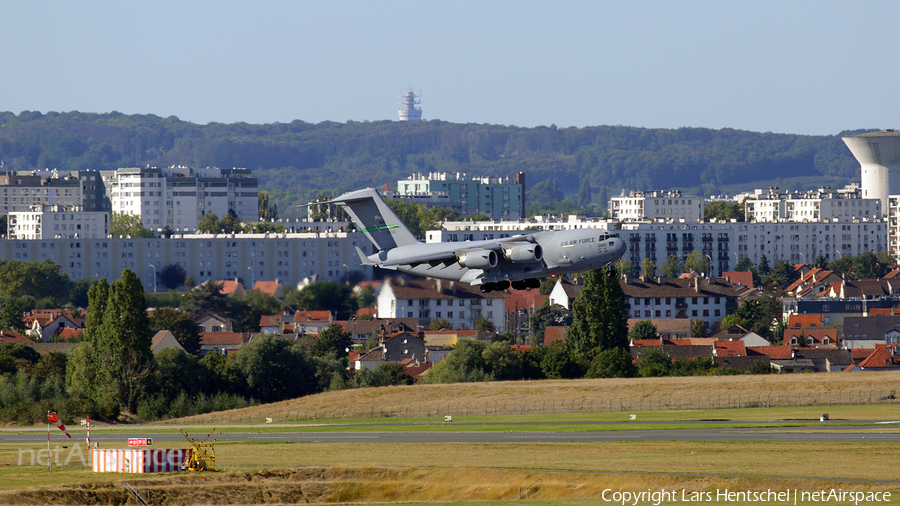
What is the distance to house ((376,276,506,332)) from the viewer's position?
7950 cm

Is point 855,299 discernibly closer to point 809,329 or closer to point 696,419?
point 809,329

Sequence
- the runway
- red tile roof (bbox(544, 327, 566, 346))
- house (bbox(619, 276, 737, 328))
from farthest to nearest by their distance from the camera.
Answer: house (bbox(619, 276, 737, 328)), red tile roof (bbox(544, 327, 566, 346)), the runway

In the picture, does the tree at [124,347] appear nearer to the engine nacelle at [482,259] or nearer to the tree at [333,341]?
the tree at [333,341]

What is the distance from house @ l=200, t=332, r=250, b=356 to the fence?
50212 mm

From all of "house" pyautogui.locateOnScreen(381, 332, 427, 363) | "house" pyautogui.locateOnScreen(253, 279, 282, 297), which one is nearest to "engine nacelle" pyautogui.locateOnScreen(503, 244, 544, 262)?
"house" pyautogui.locateOnScreen(381, 332, 427, 363)

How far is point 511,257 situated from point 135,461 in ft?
A: 59.6

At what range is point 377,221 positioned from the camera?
63125 millimetres

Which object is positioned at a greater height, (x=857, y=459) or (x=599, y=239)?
(x=599, y=239)

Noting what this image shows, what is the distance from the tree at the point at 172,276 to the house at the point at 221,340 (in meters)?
60.8

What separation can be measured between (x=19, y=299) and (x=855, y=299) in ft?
378

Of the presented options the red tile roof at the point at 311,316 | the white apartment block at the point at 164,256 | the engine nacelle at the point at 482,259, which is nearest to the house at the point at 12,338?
the red tile roof at the point at 311,316

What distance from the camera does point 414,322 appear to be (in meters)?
131

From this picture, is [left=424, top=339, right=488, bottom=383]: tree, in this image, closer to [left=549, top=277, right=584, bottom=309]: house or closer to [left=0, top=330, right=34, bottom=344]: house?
[left=0, top=330, right=34, bottom=344]: house

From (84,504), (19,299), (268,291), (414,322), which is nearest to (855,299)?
(414,322)
